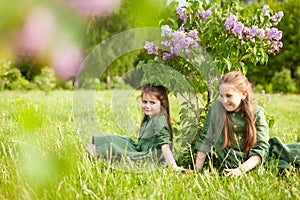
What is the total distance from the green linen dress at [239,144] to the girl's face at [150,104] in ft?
1.18

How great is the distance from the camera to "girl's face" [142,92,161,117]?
8.49 feet

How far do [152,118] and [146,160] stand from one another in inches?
12.6

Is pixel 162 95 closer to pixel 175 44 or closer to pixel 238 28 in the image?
pixel 175 44

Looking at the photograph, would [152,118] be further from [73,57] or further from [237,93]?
[73,57]

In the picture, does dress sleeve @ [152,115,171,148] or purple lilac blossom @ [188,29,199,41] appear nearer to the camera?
purple lilac blossom @ [188,29,199,41]

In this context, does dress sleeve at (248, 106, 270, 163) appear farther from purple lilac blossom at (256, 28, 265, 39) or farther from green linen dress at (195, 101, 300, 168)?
purple lilac blossom at (256, 28, 265, 39)

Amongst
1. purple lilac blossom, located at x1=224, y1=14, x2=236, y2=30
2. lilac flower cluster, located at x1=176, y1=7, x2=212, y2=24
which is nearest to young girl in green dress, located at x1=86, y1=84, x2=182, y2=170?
lilac flower cluster, located at x1=176, y1=7, x2=212, y2=24

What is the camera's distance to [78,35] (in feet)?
1.07

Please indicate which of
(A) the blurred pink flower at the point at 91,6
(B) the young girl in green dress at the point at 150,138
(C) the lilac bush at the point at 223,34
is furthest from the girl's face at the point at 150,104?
(A) the blurred pink flower at the point at 91,6

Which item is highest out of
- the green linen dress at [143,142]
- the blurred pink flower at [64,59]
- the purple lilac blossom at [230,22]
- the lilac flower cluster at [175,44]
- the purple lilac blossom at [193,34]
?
the purple lilac blossom at [230,22]

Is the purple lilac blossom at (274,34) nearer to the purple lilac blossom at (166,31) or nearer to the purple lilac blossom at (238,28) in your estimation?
the purple lilac blossom at (238,28)

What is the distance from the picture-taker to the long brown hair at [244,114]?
2.30 m

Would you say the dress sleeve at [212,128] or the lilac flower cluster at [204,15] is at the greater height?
the lilac flower cluster at [204,15]

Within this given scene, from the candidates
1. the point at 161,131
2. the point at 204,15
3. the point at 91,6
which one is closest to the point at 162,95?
the point at 161,131
